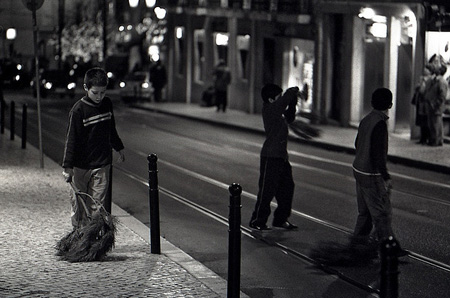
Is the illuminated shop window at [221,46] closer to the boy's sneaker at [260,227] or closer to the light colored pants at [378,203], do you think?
the boy's sneaker at [260,227]

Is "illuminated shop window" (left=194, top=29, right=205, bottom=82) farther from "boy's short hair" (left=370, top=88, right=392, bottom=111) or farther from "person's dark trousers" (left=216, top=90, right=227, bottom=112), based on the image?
"boy's short hair" (left=370, top=88, right=392, bottom=111)

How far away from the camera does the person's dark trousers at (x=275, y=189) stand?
12.8 meters

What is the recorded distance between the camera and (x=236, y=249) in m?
8.70

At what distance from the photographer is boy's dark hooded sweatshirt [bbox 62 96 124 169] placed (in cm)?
1065

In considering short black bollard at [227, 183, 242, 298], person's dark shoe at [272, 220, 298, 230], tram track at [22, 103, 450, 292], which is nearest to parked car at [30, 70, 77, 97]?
tram track at [22, 103, 450, 292]

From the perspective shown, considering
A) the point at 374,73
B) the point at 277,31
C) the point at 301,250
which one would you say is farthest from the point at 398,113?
the point at 301,250

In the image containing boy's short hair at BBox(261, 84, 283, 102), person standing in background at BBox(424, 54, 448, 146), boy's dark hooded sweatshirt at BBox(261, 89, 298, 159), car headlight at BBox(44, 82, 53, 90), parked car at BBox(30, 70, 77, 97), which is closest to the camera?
boy's dark hooded sweatshirt at BBox(261, 89, 298, 159)

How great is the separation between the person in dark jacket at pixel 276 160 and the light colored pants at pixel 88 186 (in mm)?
2551

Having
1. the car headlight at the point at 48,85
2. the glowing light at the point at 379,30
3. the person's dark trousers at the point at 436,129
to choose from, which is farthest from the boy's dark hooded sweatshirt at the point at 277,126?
the car headlight at the point at 48,85

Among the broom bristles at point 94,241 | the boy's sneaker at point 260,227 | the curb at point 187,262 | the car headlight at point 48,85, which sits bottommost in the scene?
the car headlight at point 48,85

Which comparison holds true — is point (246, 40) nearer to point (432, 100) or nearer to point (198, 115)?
point (198, 115)

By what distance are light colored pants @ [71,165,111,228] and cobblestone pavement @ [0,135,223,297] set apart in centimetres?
48

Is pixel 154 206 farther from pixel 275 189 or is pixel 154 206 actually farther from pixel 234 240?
pixel 275 189

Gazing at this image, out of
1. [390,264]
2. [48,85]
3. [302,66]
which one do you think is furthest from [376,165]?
[48,85]
